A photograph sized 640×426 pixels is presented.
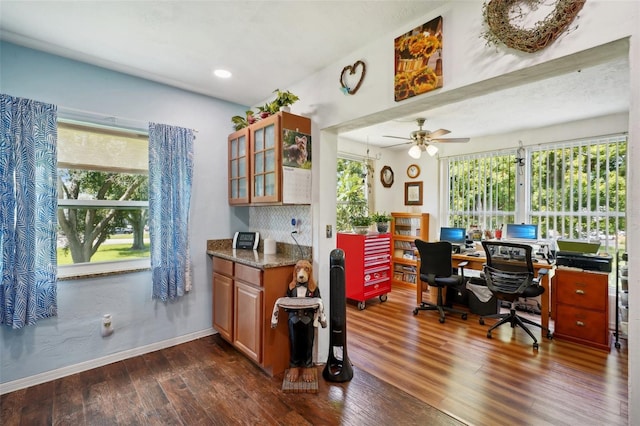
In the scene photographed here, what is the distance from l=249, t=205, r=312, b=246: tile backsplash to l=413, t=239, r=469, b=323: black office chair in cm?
187

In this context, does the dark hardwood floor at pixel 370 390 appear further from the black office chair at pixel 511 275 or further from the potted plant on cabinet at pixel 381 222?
the potted plant on cabinet at pixel 381 222

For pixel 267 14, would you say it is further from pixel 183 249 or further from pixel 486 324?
pixel 486 324

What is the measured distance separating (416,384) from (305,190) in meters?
1.82

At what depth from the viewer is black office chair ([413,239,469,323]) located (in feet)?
12.1

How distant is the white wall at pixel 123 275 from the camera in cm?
225

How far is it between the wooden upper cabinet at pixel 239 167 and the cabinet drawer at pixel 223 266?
64 cm

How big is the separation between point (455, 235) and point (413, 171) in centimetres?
165

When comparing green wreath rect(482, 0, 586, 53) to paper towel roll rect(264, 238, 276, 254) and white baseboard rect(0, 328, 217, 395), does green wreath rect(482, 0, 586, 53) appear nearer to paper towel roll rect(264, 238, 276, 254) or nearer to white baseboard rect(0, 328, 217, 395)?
paper towel roll rect(264, 238, 276, 254)

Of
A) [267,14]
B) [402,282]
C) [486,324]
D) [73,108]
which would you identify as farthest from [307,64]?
[402,282]

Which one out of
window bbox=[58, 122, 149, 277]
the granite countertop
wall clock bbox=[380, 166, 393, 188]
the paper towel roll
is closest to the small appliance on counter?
the granite countertop

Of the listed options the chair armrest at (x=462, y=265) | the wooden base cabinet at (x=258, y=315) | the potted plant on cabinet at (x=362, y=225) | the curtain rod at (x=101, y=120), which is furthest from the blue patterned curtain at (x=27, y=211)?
the chair armrest at (x=462, y=265)

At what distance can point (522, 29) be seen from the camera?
57.4 inches

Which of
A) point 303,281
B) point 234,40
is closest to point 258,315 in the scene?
point 303,281

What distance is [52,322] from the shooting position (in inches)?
92.2
